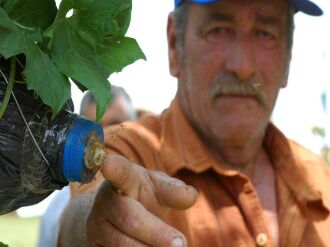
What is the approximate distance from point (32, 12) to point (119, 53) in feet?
0.40

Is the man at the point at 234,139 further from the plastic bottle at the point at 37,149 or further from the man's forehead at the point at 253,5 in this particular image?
the plastic bottle at the point at 37,149

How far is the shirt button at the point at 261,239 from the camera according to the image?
1.72 m

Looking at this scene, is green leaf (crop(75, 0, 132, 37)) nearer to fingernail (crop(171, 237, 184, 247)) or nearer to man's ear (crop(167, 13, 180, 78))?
fingernail (crop(171, 237, 184, 247))

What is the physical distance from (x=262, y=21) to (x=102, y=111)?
1.22m

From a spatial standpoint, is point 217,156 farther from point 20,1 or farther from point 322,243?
point 20,1

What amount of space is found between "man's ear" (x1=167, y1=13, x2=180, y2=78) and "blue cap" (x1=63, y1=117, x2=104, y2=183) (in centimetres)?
124

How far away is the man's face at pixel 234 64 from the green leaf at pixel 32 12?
111cm

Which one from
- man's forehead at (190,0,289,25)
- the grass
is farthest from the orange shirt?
the grass

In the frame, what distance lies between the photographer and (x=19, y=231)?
8.76m

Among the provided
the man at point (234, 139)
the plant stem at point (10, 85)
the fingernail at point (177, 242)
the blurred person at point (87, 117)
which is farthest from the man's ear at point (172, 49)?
the plant stem at point (10, 85)

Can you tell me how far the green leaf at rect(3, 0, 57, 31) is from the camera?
0.72 m

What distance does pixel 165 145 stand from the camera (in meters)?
1.83

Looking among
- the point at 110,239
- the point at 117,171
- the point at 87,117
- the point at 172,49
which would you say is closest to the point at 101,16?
the point at 117,171

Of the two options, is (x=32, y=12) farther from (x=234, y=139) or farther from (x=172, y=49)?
(x=172, y=49)
